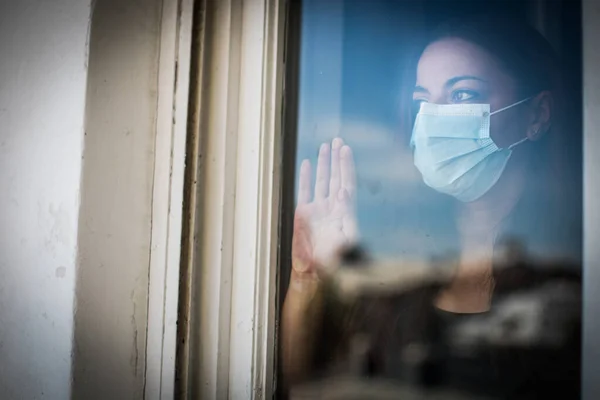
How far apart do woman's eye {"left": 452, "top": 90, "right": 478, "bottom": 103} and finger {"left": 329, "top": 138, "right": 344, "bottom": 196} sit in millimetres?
232

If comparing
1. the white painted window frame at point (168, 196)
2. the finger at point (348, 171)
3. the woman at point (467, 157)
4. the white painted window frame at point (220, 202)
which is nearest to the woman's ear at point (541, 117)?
the woman at point (467, 157)

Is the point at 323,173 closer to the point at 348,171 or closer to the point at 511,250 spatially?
the point at 348,171

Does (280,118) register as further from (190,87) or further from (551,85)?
(551,85)

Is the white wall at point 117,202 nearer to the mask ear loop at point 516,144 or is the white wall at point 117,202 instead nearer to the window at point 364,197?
the window at point 364,197

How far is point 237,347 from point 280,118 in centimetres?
43

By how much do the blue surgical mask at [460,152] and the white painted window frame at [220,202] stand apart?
11.5 inches

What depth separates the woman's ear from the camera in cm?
75

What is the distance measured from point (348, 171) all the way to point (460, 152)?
21 centimetres

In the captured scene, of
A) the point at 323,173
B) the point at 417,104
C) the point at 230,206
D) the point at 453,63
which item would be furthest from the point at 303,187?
the point at 453,63

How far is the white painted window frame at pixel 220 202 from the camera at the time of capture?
667 millimetres

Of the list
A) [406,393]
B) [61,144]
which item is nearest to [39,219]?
[61,144]

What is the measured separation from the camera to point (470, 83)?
77cm

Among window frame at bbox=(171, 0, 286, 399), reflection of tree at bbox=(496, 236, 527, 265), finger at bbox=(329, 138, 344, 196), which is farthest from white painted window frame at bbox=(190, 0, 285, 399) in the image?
reflection of tree at bbox=(496, 236, 527, 265)

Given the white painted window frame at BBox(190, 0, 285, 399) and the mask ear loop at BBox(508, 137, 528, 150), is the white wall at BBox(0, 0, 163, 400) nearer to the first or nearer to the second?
the white painted window frame at BBox(190, 0, 285, 399)
